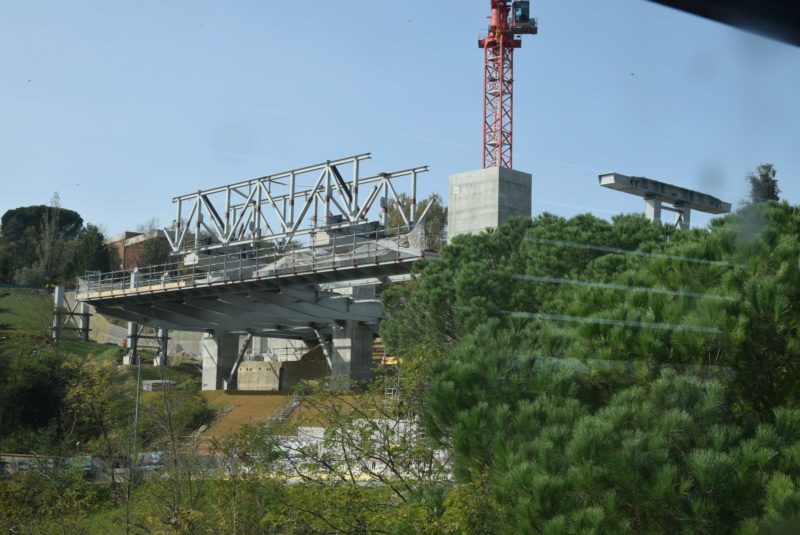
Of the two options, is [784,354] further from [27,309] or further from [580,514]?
[27,309]

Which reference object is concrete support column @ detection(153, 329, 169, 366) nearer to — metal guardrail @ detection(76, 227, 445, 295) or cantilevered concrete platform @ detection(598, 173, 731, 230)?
metal guardrail @ detection(76, 227, 445, 295)

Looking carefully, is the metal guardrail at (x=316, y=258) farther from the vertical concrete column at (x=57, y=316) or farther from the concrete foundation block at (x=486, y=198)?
the vertical concrete column at (x=57, y=316)

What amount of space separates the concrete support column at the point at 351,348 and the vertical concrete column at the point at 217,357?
1235 centimetres

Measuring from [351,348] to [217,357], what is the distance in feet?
45.1

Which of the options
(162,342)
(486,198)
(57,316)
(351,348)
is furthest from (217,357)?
(486,198)

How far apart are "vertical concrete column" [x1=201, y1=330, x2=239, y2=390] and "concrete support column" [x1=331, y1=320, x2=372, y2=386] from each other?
486 inches

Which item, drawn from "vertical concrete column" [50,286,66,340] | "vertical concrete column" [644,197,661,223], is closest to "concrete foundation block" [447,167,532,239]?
"vertical concrete column" [644,197,661,223]

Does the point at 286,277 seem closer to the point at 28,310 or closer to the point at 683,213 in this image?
the point at 683,213

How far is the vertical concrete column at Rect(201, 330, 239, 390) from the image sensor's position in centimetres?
5253

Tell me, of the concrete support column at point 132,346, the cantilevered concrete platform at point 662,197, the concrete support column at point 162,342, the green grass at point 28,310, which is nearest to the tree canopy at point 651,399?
the cantilevered concrete platform at point 662,197

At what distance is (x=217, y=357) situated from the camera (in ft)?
173

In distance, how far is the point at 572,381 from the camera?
11195 mm

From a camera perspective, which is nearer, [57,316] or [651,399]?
[651,399]

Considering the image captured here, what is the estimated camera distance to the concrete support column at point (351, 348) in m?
42.2
